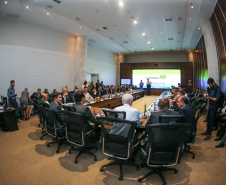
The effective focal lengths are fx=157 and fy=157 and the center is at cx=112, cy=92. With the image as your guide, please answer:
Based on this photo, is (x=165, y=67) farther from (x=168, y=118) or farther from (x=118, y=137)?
(x=118, y=137)

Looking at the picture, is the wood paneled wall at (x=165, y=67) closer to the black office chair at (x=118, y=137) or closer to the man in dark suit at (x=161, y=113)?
the man in dark suit at (x=161, y=113)

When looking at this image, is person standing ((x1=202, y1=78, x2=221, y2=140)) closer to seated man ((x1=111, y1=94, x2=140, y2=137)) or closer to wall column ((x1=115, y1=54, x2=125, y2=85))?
seated man ((x1=111, y1=94, x2=140, y2=137))

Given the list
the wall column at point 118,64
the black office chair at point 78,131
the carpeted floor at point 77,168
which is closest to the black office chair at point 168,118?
the carpeted floor at point 77,168

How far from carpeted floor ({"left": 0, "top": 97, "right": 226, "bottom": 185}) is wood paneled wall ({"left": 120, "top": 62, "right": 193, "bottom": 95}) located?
44.7ft

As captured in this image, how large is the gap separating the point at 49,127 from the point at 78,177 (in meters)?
1.31

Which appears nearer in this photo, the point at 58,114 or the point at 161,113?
the point at 161,113

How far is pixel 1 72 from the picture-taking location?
696cm

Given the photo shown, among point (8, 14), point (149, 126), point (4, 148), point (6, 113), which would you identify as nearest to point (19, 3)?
point (8, 14)

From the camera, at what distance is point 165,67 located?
648 inches

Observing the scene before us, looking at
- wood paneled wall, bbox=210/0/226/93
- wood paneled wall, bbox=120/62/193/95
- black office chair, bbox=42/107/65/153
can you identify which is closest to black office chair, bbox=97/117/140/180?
black office chair, bbox=42/107/65/153

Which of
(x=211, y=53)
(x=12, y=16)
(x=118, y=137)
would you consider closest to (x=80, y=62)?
(x=12, y=16)

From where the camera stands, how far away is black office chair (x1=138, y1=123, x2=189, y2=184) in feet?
6.16

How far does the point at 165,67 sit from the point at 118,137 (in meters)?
Answer: 15.6

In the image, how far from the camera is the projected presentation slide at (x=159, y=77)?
53.7 ft
